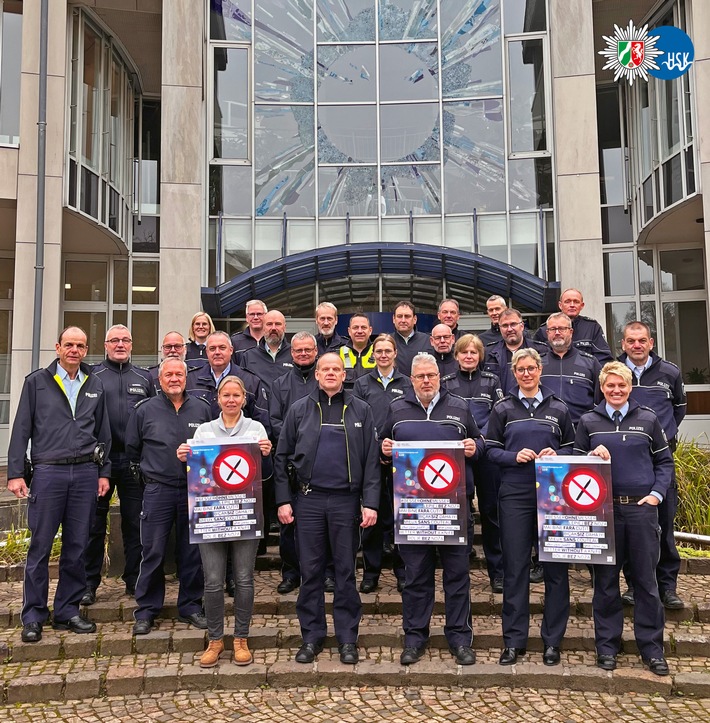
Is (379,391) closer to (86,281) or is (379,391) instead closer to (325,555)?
(325,555)

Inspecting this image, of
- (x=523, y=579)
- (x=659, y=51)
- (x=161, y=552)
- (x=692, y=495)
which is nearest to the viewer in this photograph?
(x=523, y=579)

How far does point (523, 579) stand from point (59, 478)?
3.52 meters

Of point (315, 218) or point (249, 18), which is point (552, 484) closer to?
point (315, 218)

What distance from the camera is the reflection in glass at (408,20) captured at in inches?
618

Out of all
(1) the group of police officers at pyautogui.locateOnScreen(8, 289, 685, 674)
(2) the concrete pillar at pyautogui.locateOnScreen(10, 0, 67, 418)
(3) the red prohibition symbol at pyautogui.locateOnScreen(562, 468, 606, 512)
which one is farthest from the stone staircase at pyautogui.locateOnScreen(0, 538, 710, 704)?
(2) the concrete pillar at pyautogui.locateOnScreen(10, 0, 67, 418)

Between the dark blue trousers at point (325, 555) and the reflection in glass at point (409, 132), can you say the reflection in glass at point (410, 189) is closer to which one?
the reflection in glass at point (409, 132)

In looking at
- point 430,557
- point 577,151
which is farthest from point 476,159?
point 430,557

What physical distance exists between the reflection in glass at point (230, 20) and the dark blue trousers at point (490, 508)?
1286cm

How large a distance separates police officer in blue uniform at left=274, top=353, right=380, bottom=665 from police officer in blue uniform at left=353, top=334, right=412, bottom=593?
91 cm

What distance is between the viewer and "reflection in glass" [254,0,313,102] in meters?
15.6

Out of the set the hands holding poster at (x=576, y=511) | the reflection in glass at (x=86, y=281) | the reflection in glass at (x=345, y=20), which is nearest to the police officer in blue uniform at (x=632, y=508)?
the hands holding poster at (x=576, y=511)

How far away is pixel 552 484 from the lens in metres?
4.91

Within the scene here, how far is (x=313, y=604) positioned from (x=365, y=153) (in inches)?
480

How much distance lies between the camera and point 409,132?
15.6 m
